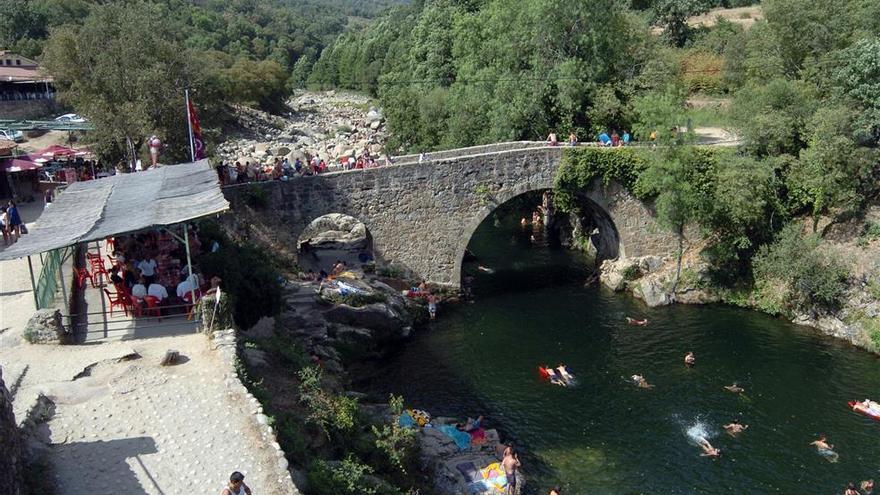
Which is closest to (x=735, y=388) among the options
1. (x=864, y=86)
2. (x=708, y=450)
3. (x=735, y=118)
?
(x=708, y=450)

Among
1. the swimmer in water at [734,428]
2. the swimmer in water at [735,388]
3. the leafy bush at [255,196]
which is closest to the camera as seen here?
the swimmer in water at [734,428]

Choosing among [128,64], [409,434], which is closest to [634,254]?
[409,434]

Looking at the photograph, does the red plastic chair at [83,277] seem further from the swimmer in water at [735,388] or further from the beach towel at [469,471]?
the swimmer in water at [735,388]

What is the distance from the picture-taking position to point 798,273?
2855 centimetres

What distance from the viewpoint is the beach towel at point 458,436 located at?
20.4 m

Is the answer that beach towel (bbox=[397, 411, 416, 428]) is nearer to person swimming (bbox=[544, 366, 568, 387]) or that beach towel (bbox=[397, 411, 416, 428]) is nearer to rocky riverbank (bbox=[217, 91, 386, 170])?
person swimming (bbox=[544, 366, 568, 387])

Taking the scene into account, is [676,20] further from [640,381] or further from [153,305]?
[153,305]

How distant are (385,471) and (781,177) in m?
22.9

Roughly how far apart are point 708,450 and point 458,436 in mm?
7128

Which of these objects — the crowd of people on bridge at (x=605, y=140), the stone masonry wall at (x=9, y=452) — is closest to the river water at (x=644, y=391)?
the crowd of people on bridge at (x=605, y=140)

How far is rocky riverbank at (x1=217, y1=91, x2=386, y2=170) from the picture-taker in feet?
180

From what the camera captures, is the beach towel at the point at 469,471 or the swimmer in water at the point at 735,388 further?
the swimmer in water at the point at 735,388

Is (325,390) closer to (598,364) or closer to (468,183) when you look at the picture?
(598,364)

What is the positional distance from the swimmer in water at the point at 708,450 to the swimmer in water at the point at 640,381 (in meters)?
3.60
